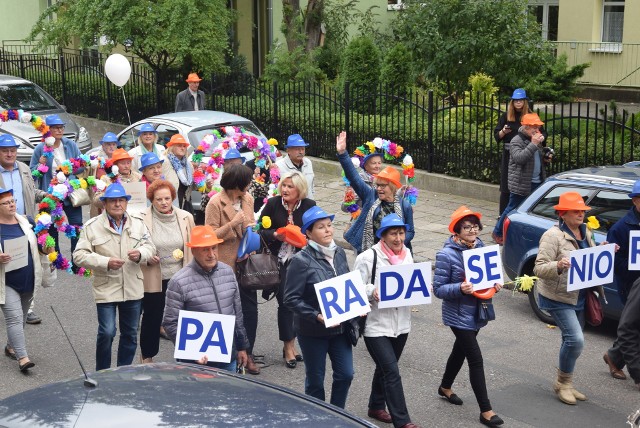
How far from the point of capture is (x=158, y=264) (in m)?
8.22

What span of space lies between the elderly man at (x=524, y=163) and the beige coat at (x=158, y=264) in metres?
5.32

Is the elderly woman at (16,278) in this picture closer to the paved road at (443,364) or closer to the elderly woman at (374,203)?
the paved road at (443,364)

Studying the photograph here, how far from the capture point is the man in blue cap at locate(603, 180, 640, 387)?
7.97 m

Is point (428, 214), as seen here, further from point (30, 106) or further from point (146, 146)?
point (30, 106)

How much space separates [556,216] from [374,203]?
2207 mm

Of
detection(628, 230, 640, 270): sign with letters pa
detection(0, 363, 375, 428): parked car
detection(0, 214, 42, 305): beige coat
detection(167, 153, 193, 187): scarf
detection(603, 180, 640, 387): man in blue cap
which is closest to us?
detection(0, 363, 375, 428): parked car

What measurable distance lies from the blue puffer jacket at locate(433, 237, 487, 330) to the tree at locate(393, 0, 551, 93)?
11.4 meters

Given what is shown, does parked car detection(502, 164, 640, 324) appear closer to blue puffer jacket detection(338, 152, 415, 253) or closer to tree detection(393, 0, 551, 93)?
blue puffer jacket detection(338, 152, 415, 253)

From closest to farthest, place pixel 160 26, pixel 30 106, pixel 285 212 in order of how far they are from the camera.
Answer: pixel 285 212, pixel 30 106, pixel 160 26

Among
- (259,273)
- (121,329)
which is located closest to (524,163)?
(259,273)

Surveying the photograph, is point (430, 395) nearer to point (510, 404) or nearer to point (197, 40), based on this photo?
point (510, 404)

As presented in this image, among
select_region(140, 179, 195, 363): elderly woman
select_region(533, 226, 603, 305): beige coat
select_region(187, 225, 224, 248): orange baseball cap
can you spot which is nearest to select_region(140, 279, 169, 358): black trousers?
select_region(140, 179, 195, 363): elderly woman

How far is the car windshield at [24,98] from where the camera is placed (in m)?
20.0

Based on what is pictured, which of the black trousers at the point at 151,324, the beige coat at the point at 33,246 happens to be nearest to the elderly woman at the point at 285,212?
the black trousers at the point at 151,324
